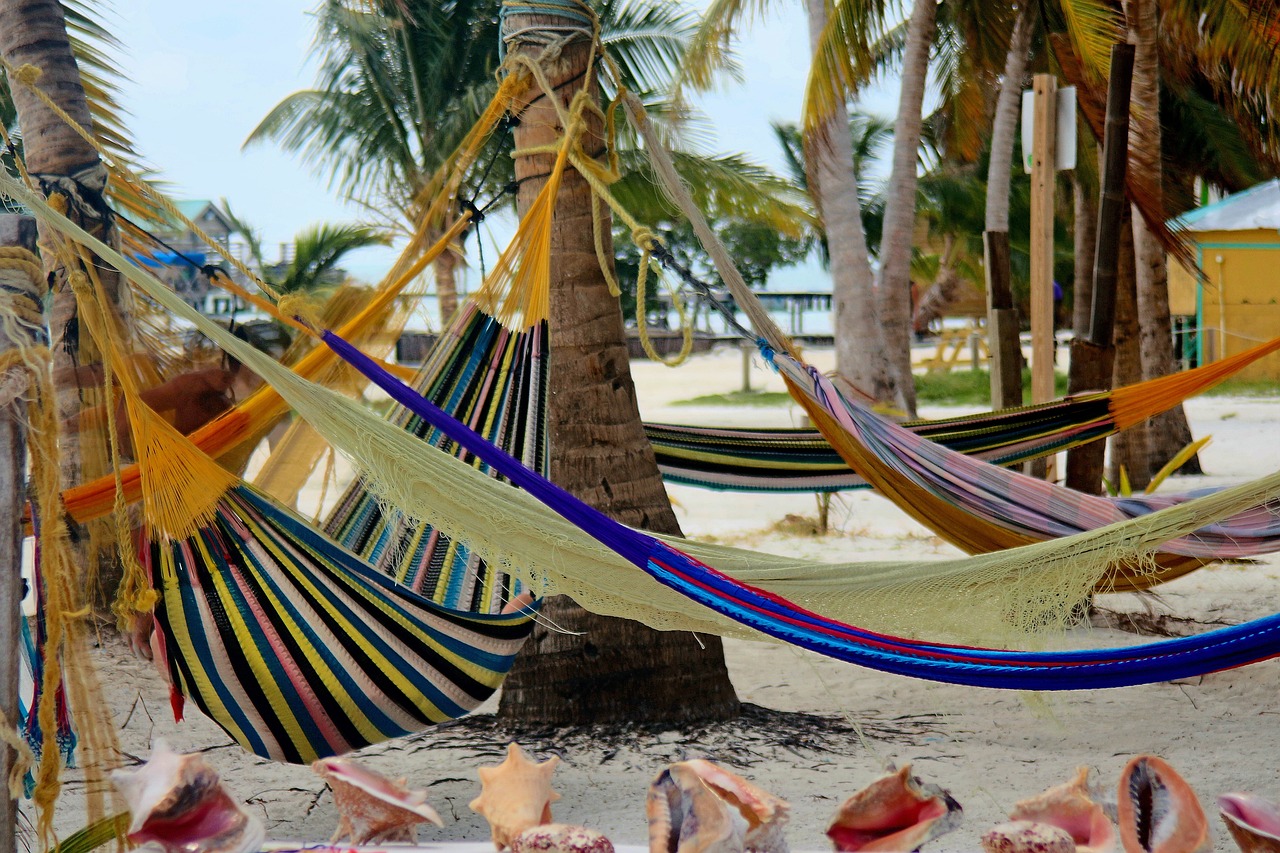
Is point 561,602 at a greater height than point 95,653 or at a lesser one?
greater

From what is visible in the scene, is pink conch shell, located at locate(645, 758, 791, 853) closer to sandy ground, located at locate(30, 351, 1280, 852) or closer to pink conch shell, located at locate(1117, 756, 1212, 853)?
pink conch shell, located at locate(1117, 756, 1212, 853)

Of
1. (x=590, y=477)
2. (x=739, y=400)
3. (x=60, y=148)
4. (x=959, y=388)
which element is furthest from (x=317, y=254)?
(x=590, y=477)

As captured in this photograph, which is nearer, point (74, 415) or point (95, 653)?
point (74, 415)

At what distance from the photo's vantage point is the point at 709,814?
49.2 inches

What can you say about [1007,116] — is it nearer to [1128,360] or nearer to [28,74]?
[1128,360]

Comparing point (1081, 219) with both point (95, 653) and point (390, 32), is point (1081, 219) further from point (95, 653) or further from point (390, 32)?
point (390, 32)

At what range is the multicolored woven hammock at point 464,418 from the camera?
233cm

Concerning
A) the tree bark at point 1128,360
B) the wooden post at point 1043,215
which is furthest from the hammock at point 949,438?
the tree bark at point 1128,360

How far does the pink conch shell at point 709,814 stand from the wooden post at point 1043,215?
221 centimetres

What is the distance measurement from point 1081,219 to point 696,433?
337cm

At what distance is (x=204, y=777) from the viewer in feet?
4.53

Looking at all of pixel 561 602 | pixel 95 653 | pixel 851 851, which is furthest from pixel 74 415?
pixel 851 851

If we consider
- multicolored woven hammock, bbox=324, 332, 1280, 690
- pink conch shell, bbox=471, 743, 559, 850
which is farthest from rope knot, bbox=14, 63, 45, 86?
pink conch shell, bbox=471, 743, 559, 850

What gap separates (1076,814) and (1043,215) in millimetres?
2232
